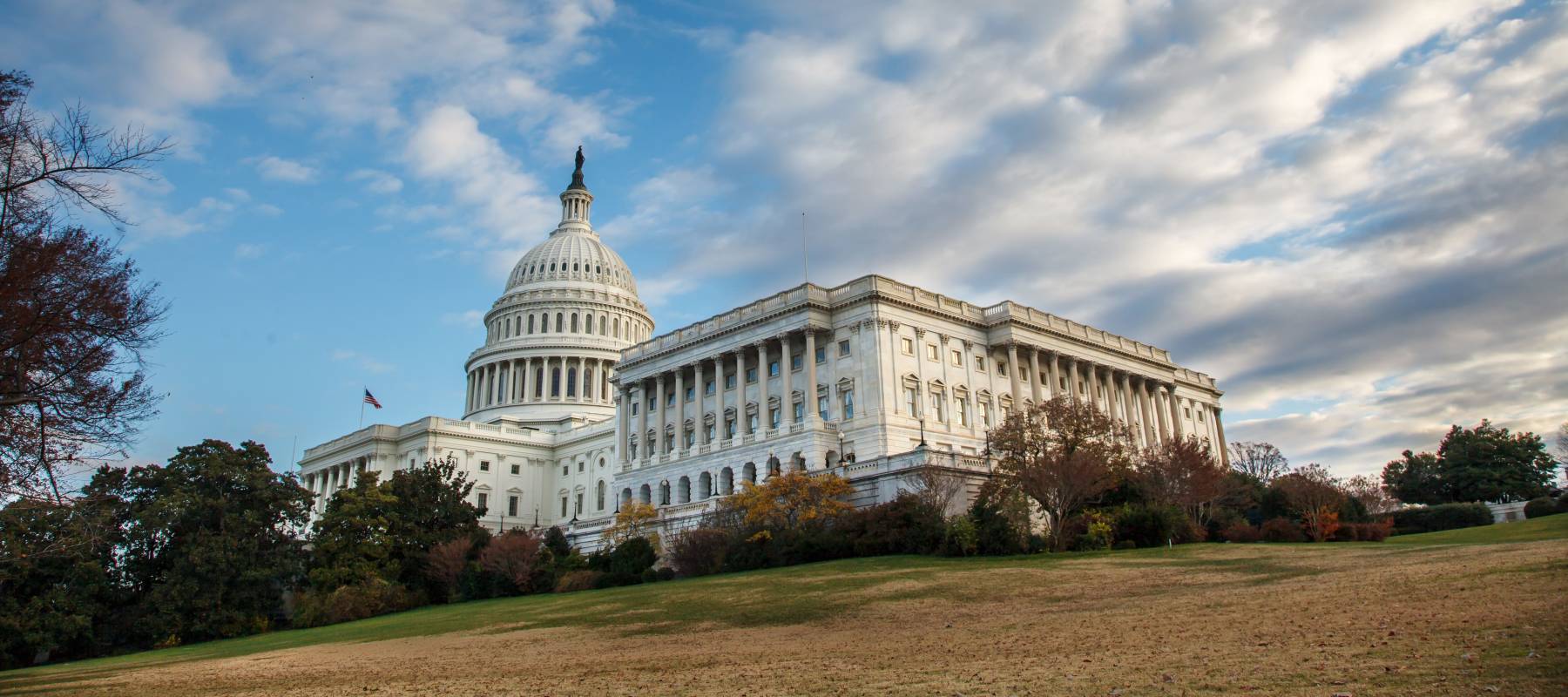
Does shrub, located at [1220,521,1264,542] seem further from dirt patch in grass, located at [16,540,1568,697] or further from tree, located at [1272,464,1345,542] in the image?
dirt patch in grass, located at [16,540,1568,697]

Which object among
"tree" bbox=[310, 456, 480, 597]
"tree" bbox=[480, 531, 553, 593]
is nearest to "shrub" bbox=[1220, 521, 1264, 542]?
"tree" bbox=[480, 531, 553, 593]

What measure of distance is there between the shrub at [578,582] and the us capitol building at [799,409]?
8.68 m

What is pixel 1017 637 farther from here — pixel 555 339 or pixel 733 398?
pixel 555 339

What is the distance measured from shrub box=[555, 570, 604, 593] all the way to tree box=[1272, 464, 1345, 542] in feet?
123

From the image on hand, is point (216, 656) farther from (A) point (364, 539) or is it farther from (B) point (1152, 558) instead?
(B) point (1152, 558)

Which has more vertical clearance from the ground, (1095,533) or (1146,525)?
(1146,525)

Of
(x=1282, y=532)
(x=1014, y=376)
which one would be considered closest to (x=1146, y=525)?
(x=1282, y=532)

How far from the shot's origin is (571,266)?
5428 inches

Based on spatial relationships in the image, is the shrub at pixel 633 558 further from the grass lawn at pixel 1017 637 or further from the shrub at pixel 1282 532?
the shrub at pixel 1282 532

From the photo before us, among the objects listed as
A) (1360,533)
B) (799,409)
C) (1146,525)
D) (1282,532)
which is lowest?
(1360,533)

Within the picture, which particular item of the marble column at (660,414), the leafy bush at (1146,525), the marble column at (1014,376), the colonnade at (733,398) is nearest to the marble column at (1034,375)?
the marble column at (1014,376)

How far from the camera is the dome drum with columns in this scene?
12675cm

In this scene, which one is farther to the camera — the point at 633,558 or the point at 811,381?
the point at 811,381

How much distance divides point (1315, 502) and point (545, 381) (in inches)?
3614
